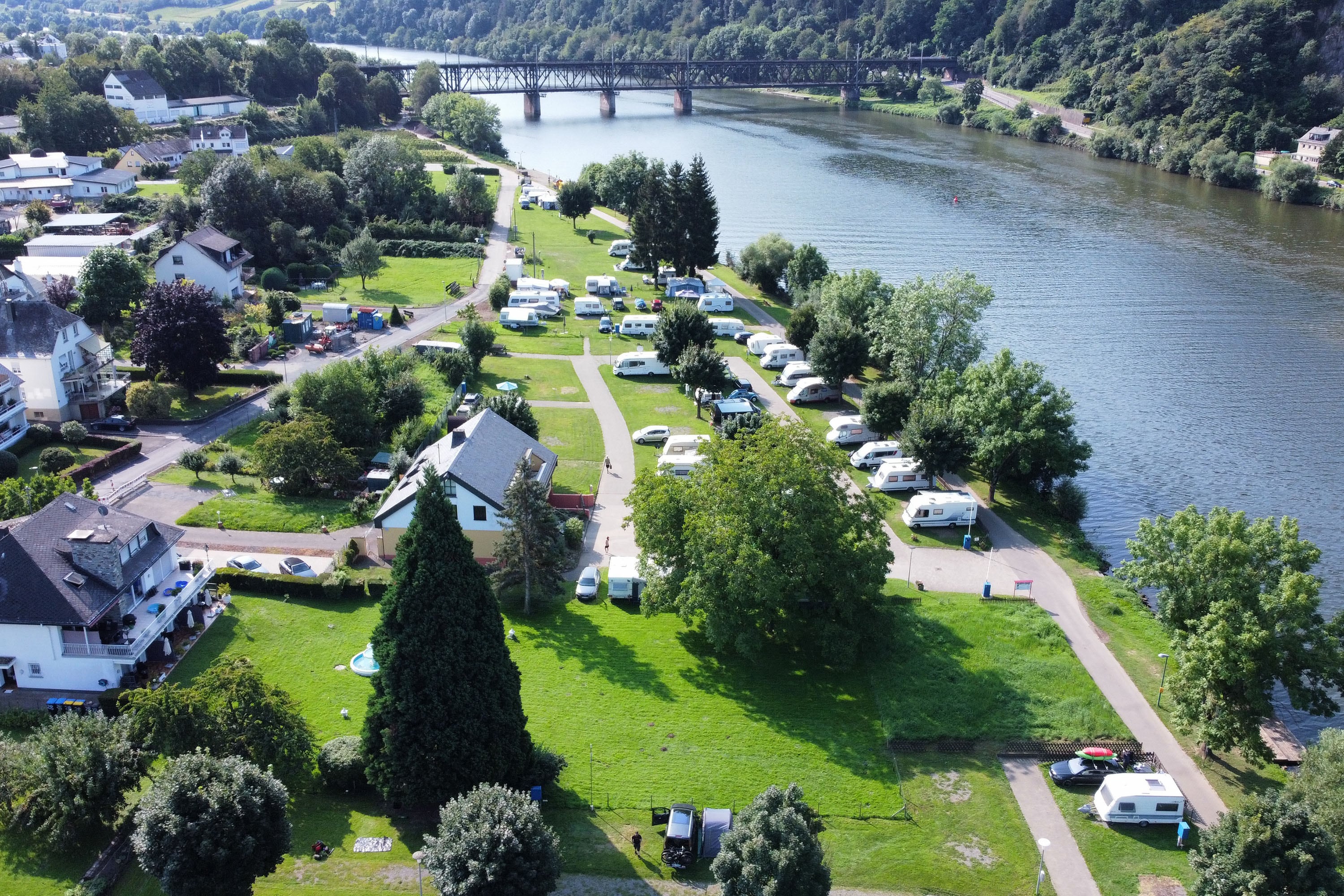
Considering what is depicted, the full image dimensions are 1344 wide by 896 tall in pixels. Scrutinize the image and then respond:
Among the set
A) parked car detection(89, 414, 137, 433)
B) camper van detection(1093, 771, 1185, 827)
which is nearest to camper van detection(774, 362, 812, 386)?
parked car detection(89, 414, 137, 433)

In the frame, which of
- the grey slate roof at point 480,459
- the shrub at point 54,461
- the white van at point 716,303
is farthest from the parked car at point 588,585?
the white van at point 716,303

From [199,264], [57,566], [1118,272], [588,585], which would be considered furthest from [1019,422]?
[199,264]

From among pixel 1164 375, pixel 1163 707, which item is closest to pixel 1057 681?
pixel 1163 707

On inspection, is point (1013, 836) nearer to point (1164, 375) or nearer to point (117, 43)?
point (1164, 375)

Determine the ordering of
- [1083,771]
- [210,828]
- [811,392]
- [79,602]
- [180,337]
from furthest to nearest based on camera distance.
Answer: [811,392] → [180,337] → [79,602] → [1083,771] → [210,828]

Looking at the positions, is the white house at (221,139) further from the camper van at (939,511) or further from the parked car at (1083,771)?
the parked car at (1083,771)

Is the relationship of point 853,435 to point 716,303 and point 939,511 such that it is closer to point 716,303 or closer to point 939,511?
point 939,511
